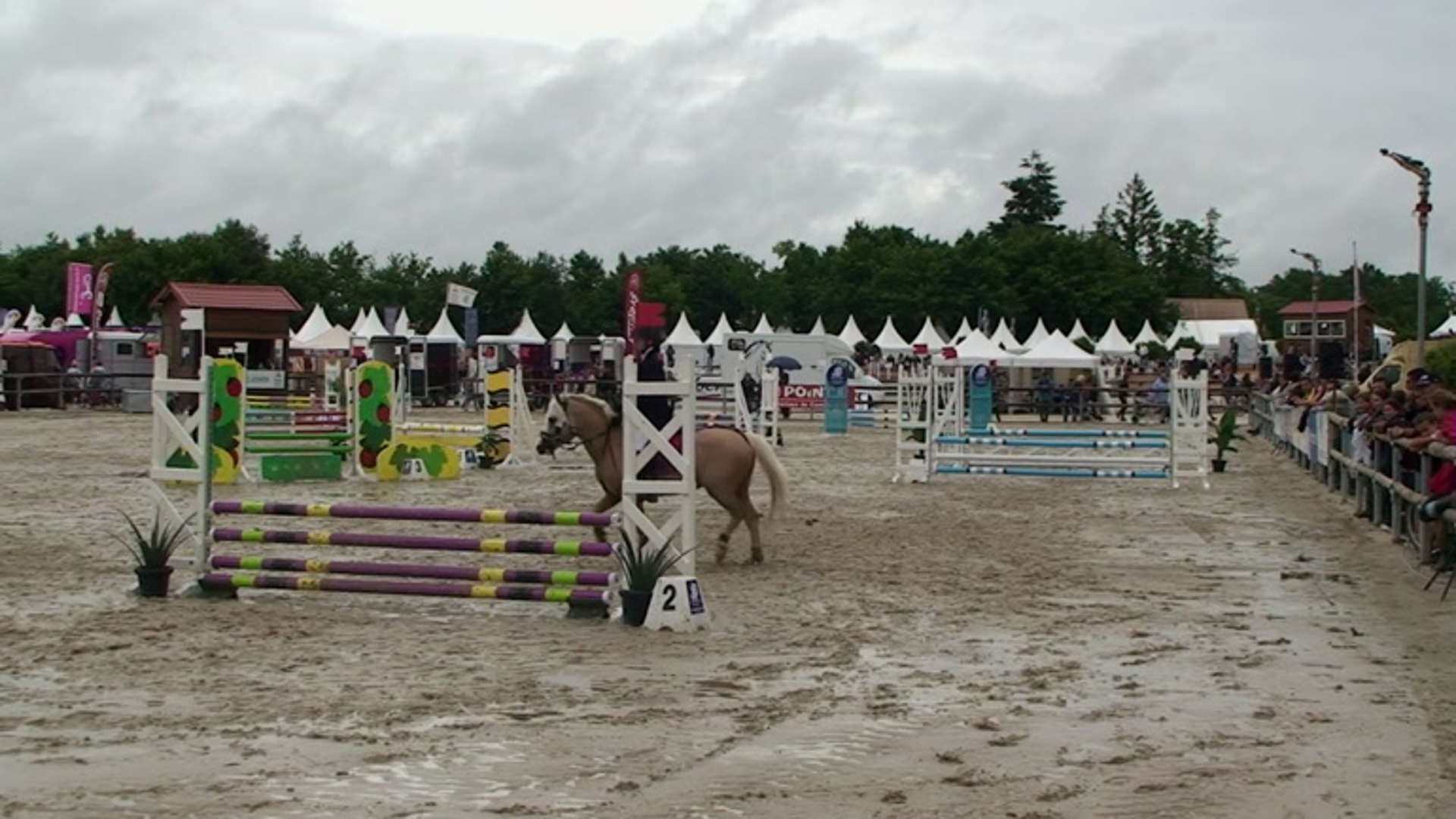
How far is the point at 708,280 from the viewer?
3836 inches

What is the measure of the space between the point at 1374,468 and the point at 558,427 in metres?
7.83

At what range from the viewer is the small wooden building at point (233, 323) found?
136 ft

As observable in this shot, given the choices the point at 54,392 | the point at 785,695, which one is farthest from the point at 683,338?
the point at 785,695

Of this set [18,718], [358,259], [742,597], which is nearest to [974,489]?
[742,597]

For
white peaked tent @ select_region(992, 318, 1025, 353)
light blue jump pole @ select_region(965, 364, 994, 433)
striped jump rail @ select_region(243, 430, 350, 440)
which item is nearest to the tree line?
white peaked tent @ select_region(992, 318, 1025, 353)

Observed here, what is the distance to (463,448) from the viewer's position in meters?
23.1

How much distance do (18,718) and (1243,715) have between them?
5257 mm

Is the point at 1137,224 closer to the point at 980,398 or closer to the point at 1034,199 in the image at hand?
the point at 1034,199

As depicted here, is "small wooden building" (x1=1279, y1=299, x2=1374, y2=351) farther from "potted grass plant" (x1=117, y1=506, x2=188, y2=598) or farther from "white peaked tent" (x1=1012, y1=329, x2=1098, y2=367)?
"potted grass plant" (x1=117, y1=506, x2=188, y2=598)

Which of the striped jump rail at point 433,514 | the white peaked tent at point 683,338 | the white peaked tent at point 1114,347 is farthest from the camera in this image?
the white peaked tent at point 683,338

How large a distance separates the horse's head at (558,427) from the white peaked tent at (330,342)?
130 feet

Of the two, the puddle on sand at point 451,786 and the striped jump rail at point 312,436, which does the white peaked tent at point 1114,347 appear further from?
the puddle on sand at point 451,786

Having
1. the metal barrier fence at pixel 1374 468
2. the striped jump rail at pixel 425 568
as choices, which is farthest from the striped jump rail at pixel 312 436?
the metal barrier fence at pixel 1374 468

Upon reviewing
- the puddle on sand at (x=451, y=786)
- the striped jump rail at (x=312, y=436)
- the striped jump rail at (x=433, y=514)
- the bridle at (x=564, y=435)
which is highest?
the bridle at (x=564, y=435)
